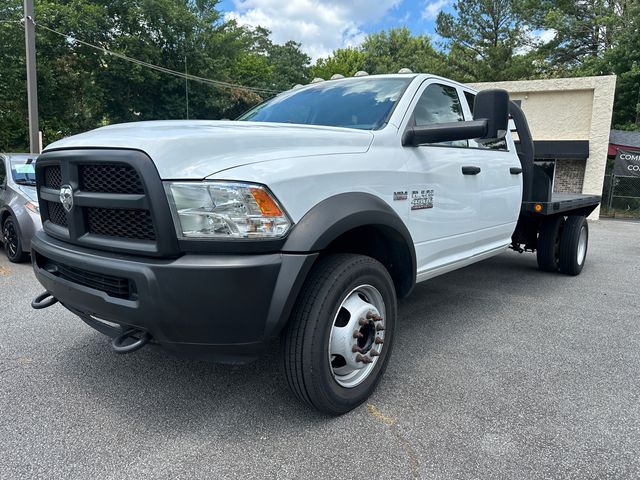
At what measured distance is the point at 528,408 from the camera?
265 centimetres

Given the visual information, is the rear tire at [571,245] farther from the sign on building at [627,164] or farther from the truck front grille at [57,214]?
the sign on building at [627,164]

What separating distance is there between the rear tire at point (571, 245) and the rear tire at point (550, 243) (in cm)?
9

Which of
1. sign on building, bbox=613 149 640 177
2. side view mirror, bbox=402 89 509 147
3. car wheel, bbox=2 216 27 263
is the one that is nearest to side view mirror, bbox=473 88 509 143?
side view mirror, bbox=402 89 509 147

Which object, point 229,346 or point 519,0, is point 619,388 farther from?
point 519,0

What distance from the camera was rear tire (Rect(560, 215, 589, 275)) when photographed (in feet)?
19.7

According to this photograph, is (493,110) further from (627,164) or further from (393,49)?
(393,49)

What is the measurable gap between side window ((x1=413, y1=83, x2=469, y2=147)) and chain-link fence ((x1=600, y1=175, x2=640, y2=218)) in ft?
55.5

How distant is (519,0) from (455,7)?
15.2 feet

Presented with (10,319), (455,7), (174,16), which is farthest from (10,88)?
(455,7)

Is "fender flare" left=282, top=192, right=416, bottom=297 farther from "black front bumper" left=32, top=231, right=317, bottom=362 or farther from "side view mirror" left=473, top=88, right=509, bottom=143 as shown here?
"side view mirror" left=473, top=88, right=509, bottom=143

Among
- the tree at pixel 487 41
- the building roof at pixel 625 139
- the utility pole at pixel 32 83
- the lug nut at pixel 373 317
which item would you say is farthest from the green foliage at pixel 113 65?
the lug nut at pixel 373 317

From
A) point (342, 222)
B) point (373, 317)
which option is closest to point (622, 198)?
point (373, 317)

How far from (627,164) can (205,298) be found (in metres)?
19.7

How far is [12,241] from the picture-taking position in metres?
6.60
